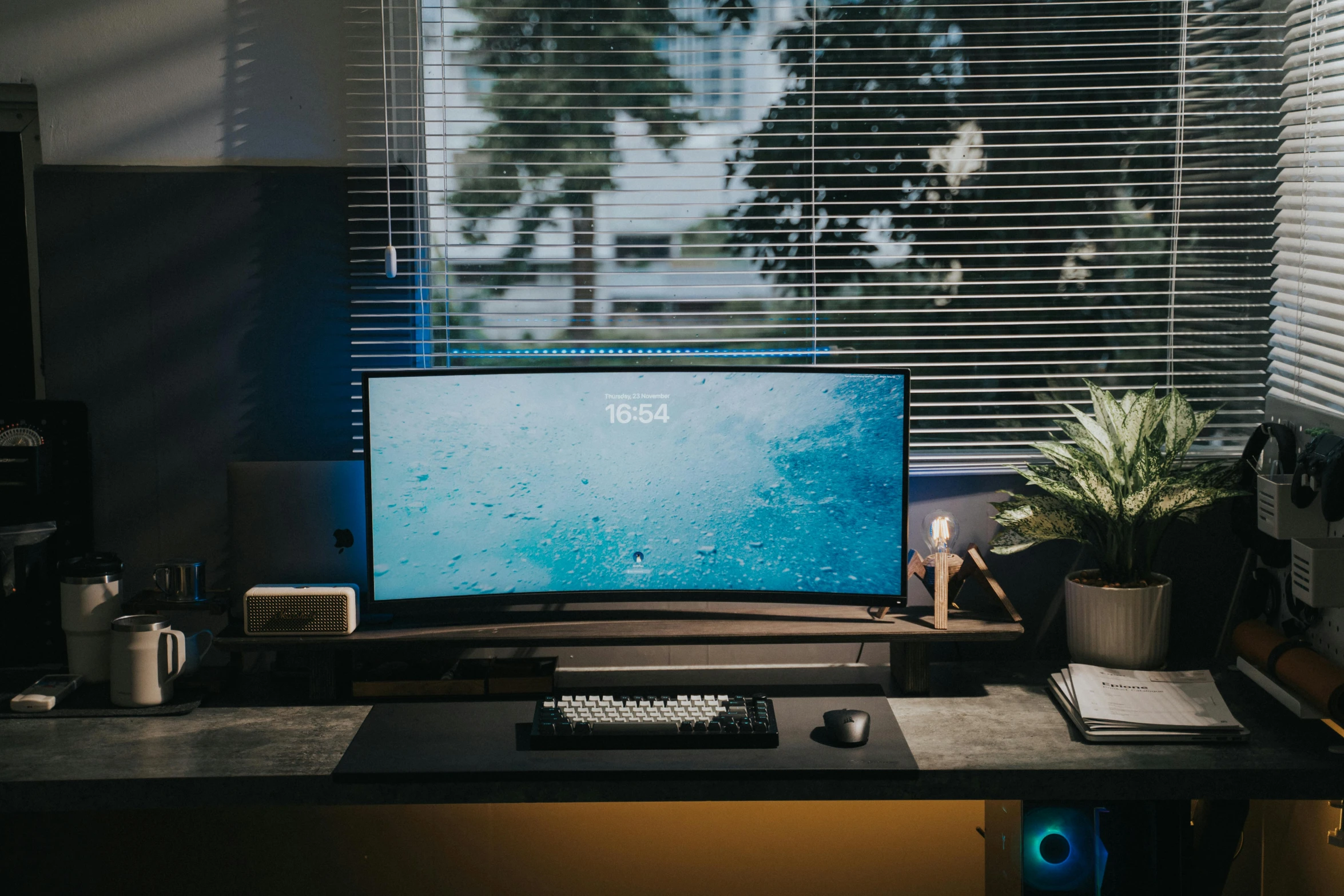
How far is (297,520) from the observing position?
6.51 feet

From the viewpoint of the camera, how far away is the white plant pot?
1.97 metres

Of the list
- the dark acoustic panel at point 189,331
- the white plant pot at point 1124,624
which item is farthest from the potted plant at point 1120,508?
the dark acoustic panel at point 189,331

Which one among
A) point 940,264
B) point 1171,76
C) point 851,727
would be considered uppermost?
point 1171,76

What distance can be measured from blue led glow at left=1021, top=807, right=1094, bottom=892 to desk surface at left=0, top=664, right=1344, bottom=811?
0.14 m

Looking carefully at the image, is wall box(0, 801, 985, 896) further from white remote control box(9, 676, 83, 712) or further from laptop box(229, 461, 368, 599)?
laptop box(229, 461, 368, 599)

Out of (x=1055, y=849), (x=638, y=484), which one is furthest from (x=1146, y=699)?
(x=638, y=484)

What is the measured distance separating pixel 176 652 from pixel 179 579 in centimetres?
16

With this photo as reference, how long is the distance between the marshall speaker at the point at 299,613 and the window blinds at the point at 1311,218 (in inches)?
75.8

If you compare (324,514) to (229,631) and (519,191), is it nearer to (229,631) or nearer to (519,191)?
(229,631)

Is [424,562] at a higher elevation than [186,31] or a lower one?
lower

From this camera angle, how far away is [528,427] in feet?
6.28

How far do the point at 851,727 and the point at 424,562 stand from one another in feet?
2.74

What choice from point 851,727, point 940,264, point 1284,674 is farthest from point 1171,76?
point 851,727

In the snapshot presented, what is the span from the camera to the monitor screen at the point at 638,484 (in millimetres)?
1902
